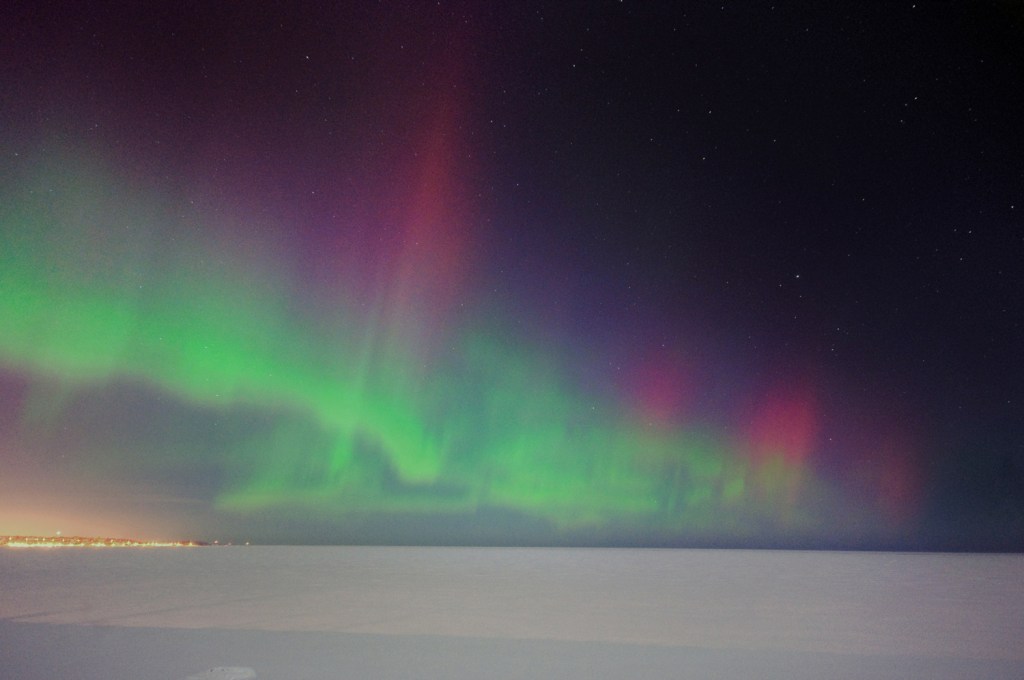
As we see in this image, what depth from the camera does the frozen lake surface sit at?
589 centimetres

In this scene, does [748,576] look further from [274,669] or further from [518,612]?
[274,669]

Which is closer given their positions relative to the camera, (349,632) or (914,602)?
(349,632)

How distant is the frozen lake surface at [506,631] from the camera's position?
5887 millimetres

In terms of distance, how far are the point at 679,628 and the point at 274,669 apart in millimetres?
4687

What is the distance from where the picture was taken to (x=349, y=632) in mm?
7859

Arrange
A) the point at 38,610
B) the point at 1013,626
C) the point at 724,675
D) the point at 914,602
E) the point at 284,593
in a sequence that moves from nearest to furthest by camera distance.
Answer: the point at 724,675 < the point at 1013,626 < the point at 38,610 < the point at 914,602 < the point at 284,593

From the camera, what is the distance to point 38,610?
967cm

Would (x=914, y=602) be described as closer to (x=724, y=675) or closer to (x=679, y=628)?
(x=679, y=628)

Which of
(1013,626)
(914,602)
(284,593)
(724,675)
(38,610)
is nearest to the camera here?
(724,675)

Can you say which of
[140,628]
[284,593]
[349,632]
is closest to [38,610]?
[140,628]

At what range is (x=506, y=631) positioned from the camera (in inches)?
313

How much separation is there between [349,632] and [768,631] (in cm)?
464

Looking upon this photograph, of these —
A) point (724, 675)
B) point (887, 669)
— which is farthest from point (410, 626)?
point (887, 669)

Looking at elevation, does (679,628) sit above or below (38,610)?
above
